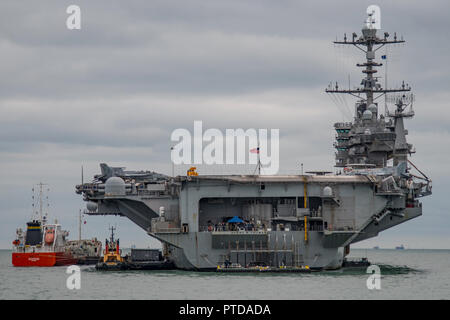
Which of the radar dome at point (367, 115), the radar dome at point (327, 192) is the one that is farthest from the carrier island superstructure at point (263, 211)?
the radar dome at point (367, 115)

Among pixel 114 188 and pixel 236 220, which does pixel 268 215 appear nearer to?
pixel 236 220

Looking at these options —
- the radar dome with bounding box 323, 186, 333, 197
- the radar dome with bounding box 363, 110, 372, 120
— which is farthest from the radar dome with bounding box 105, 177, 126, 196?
the radar dome with bounding box 363, 110, 372, 120

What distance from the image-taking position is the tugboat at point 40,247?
223 ft

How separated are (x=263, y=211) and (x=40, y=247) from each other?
24.0 m

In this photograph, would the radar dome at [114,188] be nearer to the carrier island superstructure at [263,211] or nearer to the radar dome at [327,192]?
the carrier island superstructure at [263,211]

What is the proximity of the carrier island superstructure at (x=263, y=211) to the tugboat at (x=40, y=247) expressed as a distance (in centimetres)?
1361

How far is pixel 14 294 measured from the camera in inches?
1642

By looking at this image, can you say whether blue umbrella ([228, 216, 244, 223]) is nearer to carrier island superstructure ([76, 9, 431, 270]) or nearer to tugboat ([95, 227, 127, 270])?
carrier island superstructure ([76, 9, 431, 270])

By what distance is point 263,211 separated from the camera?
2092 inches

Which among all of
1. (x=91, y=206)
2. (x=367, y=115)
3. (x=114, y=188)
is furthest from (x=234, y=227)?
(x=367, y=115)

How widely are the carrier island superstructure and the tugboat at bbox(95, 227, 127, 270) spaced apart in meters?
3.18

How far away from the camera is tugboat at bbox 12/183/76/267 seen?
223ft
